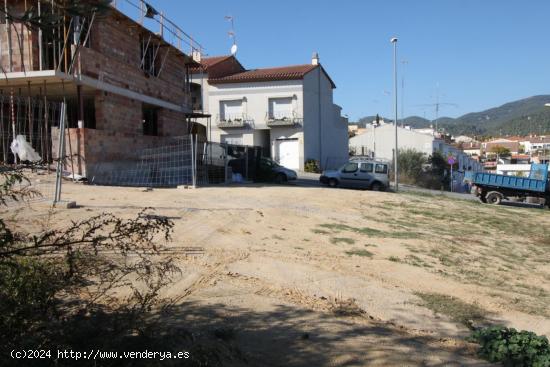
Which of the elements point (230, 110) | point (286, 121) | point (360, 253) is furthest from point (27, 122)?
point (230, 110)

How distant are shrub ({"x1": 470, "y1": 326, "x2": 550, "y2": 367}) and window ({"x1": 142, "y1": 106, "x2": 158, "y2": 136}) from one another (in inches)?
790

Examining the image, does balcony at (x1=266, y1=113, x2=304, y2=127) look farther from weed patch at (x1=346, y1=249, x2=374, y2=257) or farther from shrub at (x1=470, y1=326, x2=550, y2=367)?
shrub at (x1=470, y1=326, x2=550, y2=367)

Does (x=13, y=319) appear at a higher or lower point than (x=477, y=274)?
higher

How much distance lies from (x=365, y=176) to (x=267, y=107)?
568 inches

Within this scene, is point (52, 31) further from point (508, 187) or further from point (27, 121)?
point (508, 187)

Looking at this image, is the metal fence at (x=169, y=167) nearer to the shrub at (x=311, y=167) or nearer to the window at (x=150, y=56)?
the window at (x=150, y=56)

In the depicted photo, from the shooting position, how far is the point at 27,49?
50.1 feet

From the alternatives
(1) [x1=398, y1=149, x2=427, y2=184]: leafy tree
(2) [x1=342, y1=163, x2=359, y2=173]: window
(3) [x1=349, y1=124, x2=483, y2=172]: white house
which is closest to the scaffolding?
(2) [x1=342, y1=163, x2=359, y2=173]: window

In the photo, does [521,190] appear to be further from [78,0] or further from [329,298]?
[78,0]

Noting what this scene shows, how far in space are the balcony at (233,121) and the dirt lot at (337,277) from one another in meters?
24.5

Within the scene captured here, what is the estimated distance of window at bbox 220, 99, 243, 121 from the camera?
3853cm

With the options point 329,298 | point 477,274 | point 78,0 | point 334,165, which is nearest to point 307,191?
point 477,274

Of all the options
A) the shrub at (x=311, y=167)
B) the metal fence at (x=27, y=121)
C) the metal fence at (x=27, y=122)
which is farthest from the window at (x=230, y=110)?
the metal fence at (x=27, y=121)

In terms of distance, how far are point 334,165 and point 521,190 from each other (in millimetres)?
20271
